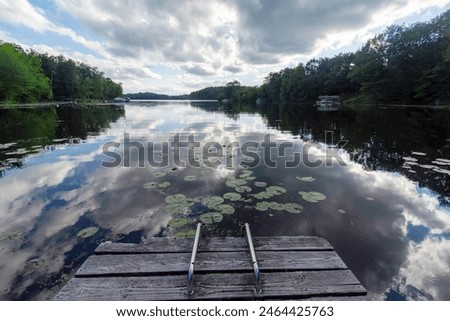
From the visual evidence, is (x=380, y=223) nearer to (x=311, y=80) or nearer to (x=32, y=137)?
(x=32, y=137)

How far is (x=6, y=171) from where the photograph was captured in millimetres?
8133

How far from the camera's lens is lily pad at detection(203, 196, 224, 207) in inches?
229

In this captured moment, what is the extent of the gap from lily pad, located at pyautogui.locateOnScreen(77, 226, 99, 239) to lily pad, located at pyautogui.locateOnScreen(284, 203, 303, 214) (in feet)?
14.2

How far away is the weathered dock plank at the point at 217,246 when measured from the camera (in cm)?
317

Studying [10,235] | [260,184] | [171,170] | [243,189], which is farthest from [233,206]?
[10,235]

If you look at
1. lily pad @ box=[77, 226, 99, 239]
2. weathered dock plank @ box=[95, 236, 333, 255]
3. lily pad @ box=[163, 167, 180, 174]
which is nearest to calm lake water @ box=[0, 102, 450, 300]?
lily pad @ box=[77, 226, 99, 239]

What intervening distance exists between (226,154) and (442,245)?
8236 millimetres

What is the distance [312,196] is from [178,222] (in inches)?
149

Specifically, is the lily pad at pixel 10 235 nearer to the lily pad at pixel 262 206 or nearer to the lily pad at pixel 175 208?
the lily pad at pixel 175 208

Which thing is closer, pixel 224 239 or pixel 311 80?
pixel 224 239

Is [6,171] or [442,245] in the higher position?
[6,171]

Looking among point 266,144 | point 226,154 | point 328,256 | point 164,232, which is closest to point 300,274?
point 328,256

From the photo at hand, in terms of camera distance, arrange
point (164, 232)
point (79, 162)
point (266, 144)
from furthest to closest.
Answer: point (266, 144), point (79, 162), point (164, 232)

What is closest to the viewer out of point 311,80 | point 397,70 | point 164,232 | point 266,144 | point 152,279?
point 152,279
